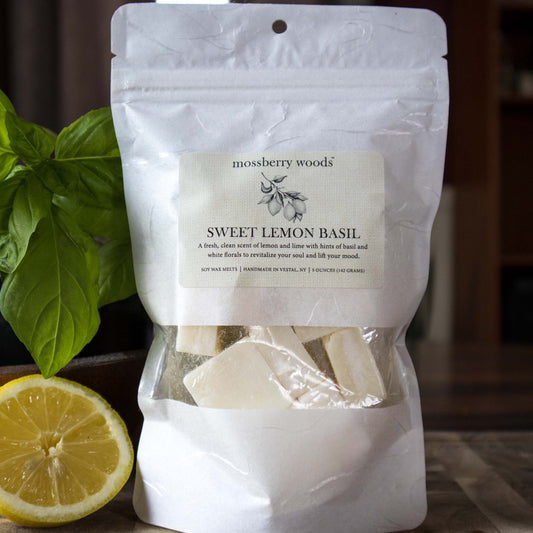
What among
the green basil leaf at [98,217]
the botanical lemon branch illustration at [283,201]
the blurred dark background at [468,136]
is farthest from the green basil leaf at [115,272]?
the blurred dark background at [468,136]

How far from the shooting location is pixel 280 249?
51 centimetres

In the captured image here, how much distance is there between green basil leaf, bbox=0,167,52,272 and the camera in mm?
500

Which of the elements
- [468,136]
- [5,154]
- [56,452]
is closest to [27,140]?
[5,154]

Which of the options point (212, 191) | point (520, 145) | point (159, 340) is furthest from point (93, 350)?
point (520, 145)

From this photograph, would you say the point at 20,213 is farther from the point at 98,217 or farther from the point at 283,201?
the point at 283,201

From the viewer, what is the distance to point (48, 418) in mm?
524

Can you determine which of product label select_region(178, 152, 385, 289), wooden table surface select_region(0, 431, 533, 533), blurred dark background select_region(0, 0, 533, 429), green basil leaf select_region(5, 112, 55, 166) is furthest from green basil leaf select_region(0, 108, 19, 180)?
blurred dark background select_region(0, 0, 533, 429)

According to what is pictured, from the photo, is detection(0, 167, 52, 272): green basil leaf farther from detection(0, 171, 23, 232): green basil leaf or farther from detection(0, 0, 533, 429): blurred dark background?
detection(0, 0, 533, 429): blurred dark background

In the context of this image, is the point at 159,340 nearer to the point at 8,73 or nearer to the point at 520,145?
the point at 8,73

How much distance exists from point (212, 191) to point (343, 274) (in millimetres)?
124

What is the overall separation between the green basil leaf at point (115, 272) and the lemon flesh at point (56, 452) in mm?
85

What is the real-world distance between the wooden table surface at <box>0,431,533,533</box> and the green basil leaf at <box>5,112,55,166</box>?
0.30m

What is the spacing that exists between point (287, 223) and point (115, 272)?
17 centimetres

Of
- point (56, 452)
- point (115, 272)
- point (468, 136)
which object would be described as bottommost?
point (468, 136)
